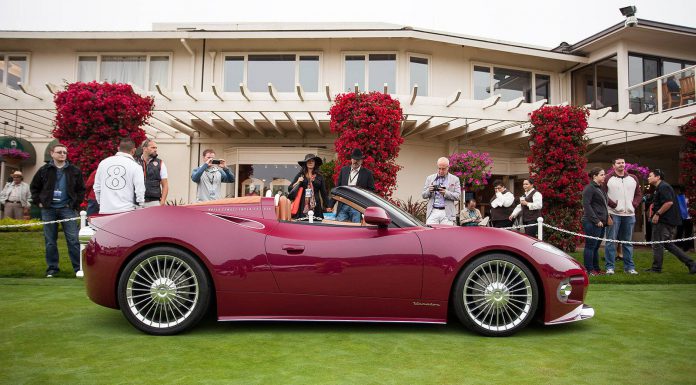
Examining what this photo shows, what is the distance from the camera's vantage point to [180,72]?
15.5 metres

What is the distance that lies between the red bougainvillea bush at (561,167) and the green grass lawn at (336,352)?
6801mm

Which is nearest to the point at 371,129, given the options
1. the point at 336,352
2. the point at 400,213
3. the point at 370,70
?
the point at 370,70

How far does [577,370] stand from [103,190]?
4976mm

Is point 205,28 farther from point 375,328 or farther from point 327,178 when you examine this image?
point 375,328

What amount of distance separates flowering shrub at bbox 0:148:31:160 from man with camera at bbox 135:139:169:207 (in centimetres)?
1060

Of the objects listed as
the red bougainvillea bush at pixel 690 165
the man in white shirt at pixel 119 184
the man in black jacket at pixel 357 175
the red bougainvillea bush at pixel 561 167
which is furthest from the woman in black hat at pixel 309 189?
the red bougainvillea bush at pixel 690 165

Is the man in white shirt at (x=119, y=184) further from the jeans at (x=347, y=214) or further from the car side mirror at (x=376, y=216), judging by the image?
the car side mirror at (x=376, y=216)

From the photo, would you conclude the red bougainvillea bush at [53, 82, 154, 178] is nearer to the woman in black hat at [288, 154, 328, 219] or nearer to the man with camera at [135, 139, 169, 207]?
the man with camera at [135, 139, 169, 207]

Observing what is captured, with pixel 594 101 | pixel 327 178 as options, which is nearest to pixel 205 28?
pixel 327 178

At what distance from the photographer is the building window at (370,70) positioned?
49.7ft

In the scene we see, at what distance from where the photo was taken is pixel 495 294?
3572 mm

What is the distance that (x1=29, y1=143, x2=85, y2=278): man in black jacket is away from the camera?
636 cm

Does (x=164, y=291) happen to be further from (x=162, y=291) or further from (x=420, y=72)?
(x=420, y=72)

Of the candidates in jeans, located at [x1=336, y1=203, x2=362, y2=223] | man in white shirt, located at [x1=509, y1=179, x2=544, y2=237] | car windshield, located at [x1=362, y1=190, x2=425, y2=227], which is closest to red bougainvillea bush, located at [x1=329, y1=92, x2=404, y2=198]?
man in white shirt, located at [x1=509, y1=179, x2=544, y2=237]
